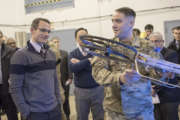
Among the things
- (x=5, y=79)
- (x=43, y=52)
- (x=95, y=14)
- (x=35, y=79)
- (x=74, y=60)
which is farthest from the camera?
(x=95, y=14)

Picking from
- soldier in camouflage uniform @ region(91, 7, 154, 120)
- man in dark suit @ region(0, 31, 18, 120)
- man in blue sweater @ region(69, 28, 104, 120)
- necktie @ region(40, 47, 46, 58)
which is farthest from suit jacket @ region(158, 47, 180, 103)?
man in dark suit @ region(0, 31, 18, 120)

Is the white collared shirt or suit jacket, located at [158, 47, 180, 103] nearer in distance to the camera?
the white collared shirt

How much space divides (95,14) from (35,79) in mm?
4464

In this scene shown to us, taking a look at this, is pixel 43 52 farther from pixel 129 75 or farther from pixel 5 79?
pixel 5 79

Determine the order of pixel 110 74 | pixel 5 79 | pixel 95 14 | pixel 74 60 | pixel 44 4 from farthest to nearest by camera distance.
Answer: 1. pixel 44 4
2. pixel 95 14
3. pixel 5 79
4. pixel 74 60
5. pixel 110 74

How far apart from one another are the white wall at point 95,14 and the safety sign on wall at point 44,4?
127 mm

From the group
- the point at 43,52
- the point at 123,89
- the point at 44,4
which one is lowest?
the point at 123,89

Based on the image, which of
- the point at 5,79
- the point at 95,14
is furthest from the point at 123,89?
Answer: the point at 95,14

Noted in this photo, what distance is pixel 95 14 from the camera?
611 centimetres

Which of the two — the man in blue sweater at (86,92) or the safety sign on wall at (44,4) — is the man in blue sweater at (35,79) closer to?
the man in blue sweater at (86,92)

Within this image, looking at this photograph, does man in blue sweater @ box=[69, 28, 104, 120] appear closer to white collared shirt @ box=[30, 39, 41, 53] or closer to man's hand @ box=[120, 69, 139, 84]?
white collared shirt @ box=[30, 39, 41, 53]

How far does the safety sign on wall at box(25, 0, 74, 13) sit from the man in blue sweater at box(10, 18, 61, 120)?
4650 mm

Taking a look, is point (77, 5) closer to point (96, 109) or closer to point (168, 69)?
point (96, 109)

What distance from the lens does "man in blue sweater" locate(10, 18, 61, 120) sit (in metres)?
1.89
